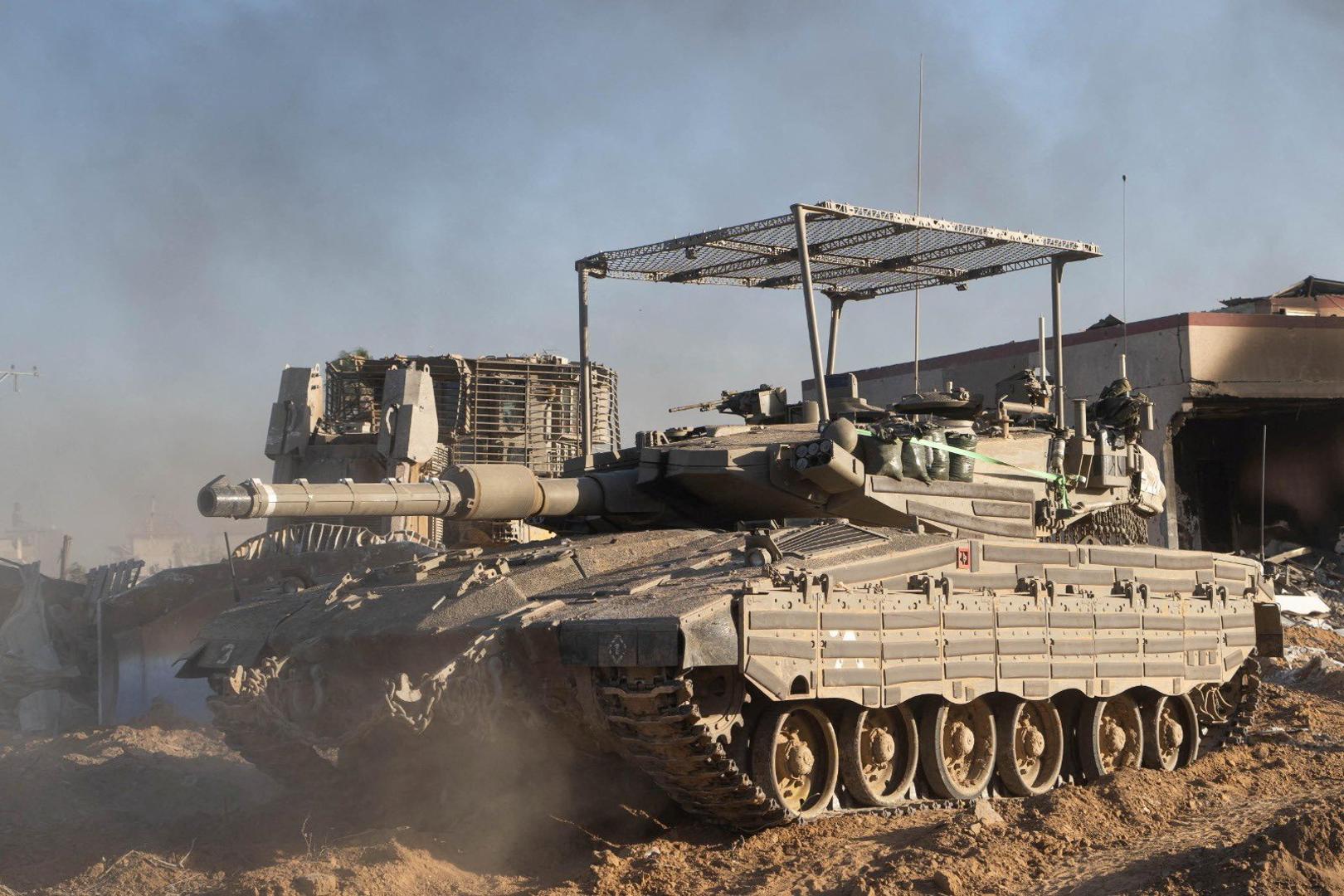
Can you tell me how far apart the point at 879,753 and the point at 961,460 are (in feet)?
8.58

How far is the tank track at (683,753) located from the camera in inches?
292

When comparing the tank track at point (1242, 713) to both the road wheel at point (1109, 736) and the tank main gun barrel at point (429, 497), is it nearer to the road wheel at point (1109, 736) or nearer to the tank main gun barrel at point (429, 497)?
the road wheel at point (1109, 736)

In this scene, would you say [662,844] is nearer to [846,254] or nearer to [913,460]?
[913,460]

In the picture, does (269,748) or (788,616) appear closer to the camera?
(788,616)

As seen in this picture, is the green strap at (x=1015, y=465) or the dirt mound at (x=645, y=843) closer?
the dirt mound at (x=645, y=843)

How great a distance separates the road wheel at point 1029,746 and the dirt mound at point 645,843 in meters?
0.51

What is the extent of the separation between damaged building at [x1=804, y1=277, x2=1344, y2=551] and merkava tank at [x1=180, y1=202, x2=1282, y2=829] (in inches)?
409

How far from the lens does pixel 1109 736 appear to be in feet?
36.4

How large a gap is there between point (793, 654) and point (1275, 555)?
1906cm

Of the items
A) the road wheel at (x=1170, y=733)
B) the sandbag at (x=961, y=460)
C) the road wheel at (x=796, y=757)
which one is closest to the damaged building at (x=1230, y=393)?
the road wheel at (x=1170, y=733)

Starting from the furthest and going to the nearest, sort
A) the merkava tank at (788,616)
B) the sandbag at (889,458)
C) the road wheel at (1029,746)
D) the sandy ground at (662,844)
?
the sandbag at (889,458)
the road wheel at (1029,746)
the merkava tank at (788,616)
the sandy ground at (662,844)

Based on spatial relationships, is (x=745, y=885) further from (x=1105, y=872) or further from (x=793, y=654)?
(x=1105, y=872)

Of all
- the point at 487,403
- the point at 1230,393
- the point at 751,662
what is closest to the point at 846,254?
the point at 751,662

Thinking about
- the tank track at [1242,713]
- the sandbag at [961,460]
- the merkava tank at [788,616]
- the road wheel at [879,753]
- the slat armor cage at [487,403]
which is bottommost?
the tank track at [1242,713]
